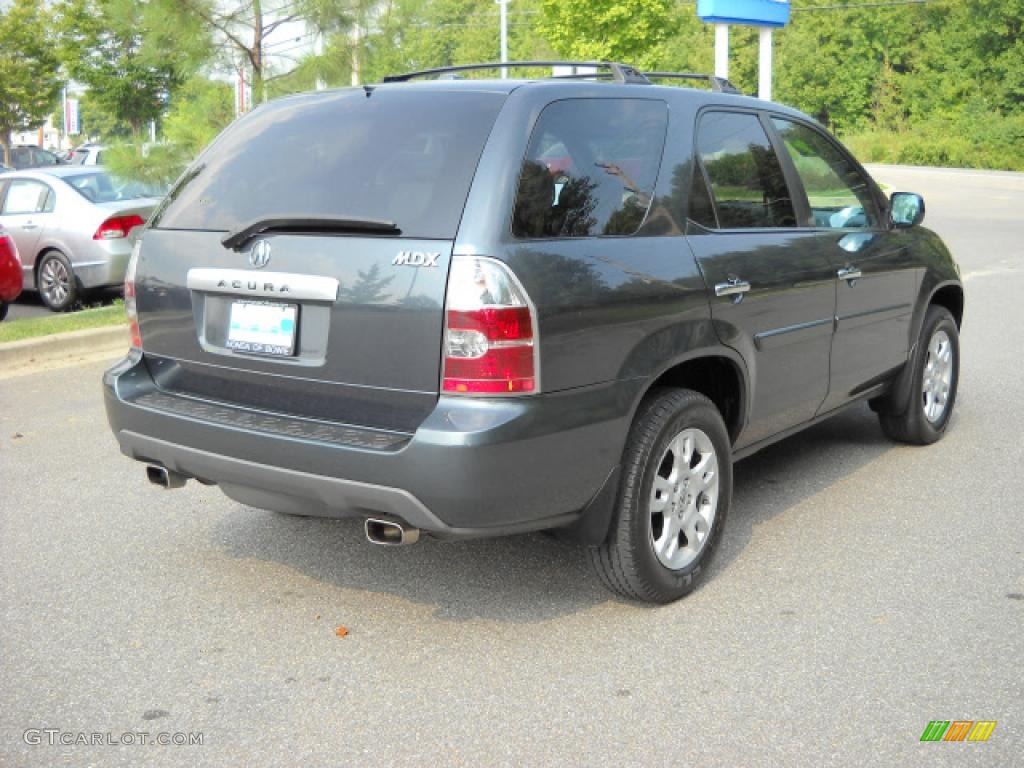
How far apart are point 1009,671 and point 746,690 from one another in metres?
0.84

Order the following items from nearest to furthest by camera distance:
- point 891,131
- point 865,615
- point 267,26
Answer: point 865,615 < point 267,26 < point 891,131

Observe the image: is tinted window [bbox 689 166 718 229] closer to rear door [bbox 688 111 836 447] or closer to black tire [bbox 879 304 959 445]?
rear door [bbox 688 111 836 447]

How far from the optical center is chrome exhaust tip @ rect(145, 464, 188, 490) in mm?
4258

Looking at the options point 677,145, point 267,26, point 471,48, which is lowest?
point 677,145

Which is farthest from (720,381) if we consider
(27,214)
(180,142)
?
(27,214)

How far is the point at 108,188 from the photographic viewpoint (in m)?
12.5

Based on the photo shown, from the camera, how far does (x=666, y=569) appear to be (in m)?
4.21

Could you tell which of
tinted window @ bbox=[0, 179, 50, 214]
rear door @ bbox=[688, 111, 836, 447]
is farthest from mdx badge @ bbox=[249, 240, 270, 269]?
tinted window @ bbox=[0, 179, 50, 214]

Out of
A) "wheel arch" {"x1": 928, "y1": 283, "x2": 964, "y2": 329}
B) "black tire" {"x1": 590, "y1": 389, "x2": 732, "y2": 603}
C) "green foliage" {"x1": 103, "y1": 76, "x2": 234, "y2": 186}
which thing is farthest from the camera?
"green foliage" {"x1": 103, "y1": 76, "x2": 234, "y2": 186}

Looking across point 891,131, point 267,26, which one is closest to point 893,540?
point 267,26

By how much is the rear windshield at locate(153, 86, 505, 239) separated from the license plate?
301 millimetres

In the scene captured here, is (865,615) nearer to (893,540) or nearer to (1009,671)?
(1009,671)

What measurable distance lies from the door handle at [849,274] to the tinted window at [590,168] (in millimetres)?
1301

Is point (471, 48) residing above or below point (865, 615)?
above
